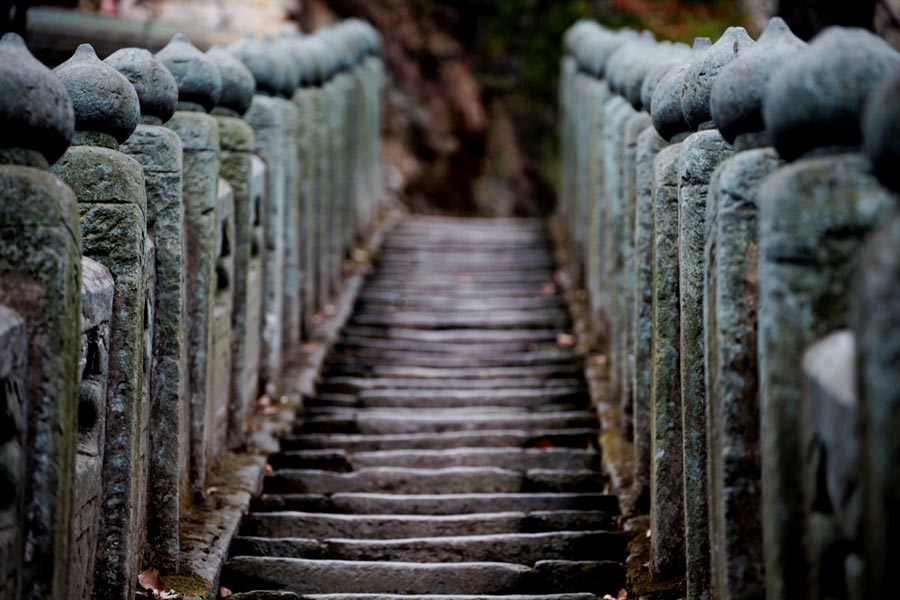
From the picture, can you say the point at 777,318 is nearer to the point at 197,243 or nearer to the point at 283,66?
the point at 197,243

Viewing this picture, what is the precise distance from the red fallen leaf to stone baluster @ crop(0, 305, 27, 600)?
6.50 feet

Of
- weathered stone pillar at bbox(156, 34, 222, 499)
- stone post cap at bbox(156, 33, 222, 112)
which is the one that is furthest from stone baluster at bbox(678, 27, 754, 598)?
stone post cap at bbox(156, 33, 222, 112)

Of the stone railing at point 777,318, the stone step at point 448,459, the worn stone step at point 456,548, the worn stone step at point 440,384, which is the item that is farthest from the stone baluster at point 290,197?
the stone railing at point 777,318

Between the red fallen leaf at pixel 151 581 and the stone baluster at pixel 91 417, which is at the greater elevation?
the stone baluster at pixel 91 417

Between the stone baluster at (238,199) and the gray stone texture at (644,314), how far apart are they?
2.52 meters

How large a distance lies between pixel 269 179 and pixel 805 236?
20.1 feet

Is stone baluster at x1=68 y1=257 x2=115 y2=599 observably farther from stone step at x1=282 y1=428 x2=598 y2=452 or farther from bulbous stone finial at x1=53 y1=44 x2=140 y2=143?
stone step at x1=282 y1=428 x2=598 y2=452

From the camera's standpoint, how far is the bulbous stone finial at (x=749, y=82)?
5160 millimetres

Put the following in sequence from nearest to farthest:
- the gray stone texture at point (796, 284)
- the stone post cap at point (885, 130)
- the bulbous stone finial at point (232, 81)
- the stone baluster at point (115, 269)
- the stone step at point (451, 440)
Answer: the stone post cap at point (885, 130), the gray stone texture at point (796, 284), the stone baluster at point (115, 269), the bulbous stone finial at point (232, 81), the stone step at point (451, 440)

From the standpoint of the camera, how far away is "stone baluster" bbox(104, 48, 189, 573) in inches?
274

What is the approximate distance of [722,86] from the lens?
532 cm

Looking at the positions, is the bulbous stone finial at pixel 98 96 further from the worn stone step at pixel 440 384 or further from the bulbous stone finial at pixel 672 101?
the worn stone step at pixel 440 384

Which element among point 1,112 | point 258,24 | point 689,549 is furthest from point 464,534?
point 258,24

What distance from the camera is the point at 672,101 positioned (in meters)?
6.82
